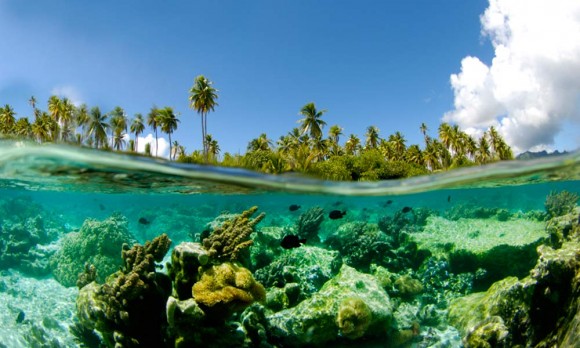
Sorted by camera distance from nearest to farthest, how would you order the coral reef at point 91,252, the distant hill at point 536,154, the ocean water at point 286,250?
the ocean water at point 286,250
the distant hill at point 536,154
the coral reef at point 91,252

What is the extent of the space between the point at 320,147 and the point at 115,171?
181ft

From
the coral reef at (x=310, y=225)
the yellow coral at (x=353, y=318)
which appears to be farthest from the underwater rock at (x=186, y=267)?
the coral reef at (x=310, y=225)

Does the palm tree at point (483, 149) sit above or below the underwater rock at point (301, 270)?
above

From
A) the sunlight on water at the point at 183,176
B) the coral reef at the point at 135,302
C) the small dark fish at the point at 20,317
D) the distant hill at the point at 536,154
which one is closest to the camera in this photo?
the coral reef at the point at 135,302

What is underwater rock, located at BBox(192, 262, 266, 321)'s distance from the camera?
6.09 metres

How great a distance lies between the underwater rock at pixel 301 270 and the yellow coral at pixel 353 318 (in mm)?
1683

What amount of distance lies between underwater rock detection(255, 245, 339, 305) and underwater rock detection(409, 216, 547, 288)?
3.88 meters

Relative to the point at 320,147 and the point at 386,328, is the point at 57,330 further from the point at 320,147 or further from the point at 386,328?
the point at 320,147

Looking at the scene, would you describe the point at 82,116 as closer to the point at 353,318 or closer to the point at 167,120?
the point at 167,120

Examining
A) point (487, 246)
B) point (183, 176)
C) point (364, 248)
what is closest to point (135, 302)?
point (183, 176)

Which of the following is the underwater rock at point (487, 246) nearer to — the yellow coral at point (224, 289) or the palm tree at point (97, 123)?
the yellow coral at point (224, 289)

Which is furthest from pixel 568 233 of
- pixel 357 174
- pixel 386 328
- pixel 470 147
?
pixel 470 147

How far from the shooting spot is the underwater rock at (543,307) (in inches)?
258

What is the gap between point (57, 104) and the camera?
6291 centimetres
